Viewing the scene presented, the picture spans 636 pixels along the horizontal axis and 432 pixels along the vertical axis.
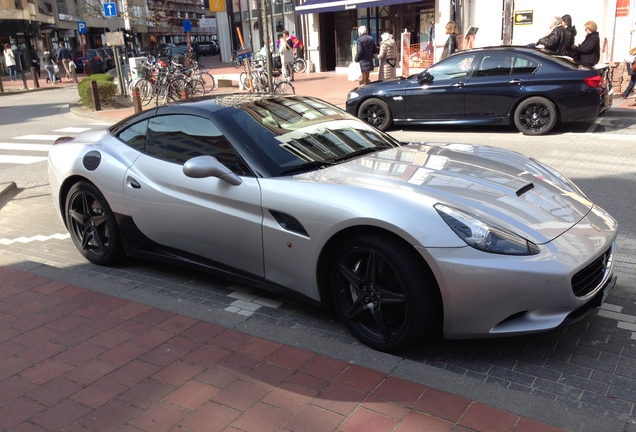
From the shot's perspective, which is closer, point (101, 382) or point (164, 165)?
point (101, 382)

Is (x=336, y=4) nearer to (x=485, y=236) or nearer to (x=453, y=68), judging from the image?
(x=453, y=68)

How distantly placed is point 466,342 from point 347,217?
1.06 meters

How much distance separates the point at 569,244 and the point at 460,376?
92cm

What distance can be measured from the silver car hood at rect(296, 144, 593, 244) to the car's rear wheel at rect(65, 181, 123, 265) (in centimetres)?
193

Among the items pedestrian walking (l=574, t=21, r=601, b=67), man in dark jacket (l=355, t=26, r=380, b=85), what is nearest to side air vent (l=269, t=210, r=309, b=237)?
pedestrian walking (l=574, t=21, r=601, b=67)

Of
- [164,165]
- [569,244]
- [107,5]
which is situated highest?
[107,5]

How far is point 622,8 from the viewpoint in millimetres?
17609

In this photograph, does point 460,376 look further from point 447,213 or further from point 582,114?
point 582,114

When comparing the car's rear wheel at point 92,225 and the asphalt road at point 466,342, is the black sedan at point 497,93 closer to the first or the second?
the asphalt road at point 466,342

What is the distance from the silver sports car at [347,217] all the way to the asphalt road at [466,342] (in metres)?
0.21

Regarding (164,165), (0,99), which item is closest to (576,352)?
(164,165)

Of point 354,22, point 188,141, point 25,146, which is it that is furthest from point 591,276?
point 354,22

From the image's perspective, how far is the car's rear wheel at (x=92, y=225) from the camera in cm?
493

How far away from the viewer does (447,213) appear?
3.29 meters
